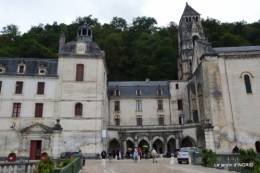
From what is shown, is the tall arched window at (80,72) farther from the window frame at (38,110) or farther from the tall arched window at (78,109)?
the window frame at (38,110)

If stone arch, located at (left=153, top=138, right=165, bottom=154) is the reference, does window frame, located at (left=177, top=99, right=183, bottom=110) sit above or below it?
above

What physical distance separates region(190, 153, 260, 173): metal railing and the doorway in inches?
639

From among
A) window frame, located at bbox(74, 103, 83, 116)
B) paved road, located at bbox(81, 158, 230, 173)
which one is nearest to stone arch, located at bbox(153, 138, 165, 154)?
window frame, located at bbox(74, 103, 83, 116)

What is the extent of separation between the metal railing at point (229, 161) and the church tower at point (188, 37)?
2672 cm

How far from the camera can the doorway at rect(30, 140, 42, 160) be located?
23578mm

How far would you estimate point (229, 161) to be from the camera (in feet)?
40.4

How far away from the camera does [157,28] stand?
218 feet

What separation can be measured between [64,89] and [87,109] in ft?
11.8

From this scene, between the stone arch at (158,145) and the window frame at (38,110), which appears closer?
the window frame at (38,110)

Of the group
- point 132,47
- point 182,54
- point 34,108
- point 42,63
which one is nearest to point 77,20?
point 132,47

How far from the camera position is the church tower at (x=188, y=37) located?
42219 mm

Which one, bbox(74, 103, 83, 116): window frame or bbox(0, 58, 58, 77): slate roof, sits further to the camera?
bbox(0, 58, 58, 77): slate roof

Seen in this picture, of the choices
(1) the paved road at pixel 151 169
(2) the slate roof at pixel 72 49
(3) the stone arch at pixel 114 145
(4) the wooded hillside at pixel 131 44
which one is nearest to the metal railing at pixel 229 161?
(1) the paved road at pixel 151 169

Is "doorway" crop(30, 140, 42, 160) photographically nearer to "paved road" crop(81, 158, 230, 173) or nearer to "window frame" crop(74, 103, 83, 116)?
"window frame" crop(74, 103, 83, 116)
